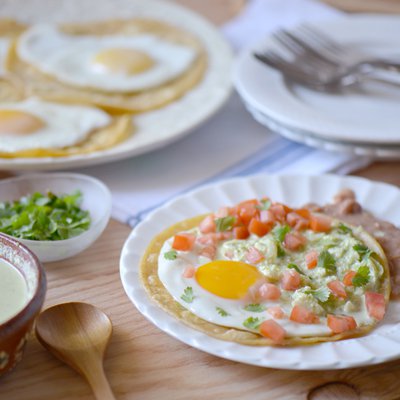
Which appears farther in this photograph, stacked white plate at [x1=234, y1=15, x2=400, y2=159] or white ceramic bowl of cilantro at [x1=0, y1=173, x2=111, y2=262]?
stacked white plate at [x1=234, y1=15, x2=400, y2=159]

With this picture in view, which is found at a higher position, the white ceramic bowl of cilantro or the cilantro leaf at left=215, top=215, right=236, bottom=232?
the cilantro leaf at left=215, top=215, right=236, bottom=232

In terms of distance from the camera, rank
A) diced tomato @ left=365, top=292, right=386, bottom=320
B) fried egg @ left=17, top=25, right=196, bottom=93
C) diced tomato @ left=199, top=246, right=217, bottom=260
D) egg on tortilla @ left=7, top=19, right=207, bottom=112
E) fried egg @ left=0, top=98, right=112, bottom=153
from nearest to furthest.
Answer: diced tomato @ left=365, top=292, right=386, bottom=320
diced tomato @ left=199, top=246, right=217, bottom=260
fried egg @ left=0, top=98, right=112, bottom=153
egg on tortilla @ left=7, top=19, right=207, bottom=112
fried egg @ left=17, top=25, right=196, bottom=93

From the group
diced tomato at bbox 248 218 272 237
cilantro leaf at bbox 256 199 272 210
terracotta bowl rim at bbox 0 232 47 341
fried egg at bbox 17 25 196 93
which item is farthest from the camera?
fried egg at bbox 17 25 196 93

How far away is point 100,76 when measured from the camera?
434 centimetres

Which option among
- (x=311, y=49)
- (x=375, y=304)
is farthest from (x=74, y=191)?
Result: (x=311, y=49)

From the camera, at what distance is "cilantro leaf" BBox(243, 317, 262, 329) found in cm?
232

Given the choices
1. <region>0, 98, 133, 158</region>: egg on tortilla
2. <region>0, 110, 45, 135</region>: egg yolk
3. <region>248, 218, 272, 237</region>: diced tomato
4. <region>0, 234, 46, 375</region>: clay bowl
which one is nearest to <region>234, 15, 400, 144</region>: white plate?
<region>0, 98, 133, 158</region>: egg on tortilla

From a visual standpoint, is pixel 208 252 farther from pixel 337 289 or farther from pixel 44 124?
pixel 44 124

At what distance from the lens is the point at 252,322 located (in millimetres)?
2332

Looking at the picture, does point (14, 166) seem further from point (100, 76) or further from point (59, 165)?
point (100, 76)

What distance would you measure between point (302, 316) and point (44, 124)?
1932mm

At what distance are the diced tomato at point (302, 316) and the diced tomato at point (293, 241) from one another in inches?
13.8

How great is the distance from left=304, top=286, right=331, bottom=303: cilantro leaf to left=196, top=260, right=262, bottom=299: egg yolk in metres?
0.18

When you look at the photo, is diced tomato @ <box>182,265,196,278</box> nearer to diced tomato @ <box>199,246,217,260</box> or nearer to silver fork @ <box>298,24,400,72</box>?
diced tomato @ <box>199,246,217,260</box>
